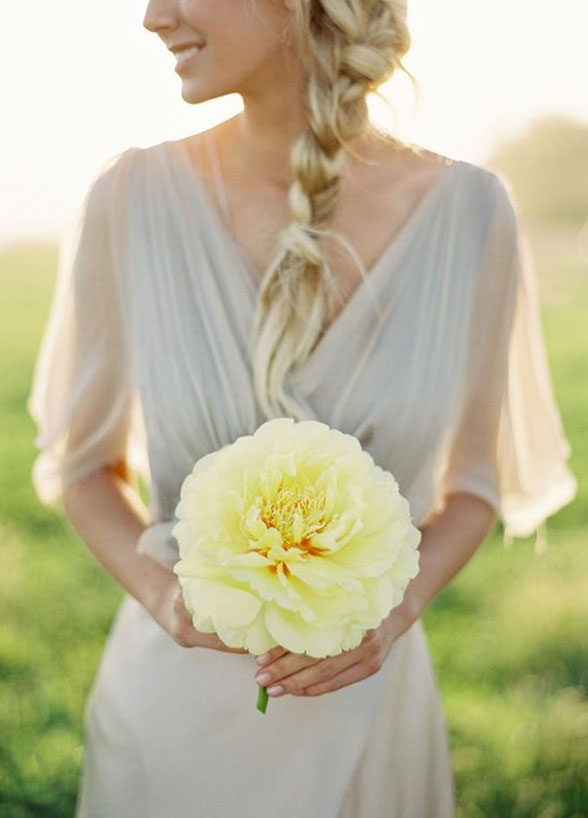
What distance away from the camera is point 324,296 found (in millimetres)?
2547

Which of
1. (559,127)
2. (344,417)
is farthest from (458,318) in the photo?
(559,127)

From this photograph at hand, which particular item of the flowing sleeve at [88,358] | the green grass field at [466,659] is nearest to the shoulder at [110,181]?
the flowing sleeve at [88,358]

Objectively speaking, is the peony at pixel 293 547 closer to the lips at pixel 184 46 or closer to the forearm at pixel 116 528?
the forearm at pixel 116 528

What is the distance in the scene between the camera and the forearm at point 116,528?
8.09 feet

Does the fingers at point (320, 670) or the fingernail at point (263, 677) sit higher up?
the fingernail at point (263, 677)

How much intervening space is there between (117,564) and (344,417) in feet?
1.81

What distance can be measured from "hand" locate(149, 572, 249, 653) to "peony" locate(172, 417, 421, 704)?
1.07 ft

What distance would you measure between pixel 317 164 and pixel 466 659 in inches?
125

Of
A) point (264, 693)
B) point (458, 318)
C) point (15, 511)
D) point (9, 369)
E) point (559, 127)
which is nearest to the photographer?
point (264, 693)

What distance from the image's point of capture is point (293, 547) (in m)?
1.74

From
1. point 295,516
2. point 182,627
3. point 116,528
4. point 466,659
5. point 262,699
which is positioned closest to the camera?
point 295,516

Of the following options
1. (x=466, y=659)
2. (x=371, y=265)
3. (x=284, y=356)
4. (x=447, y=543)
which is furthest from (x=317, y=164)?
(x=466, y=659)

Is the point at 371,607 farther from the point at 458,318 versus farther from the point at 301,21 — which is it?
the point at 301,21

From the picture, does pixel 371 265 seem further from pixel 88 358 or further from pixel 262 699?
pixel 262 699
